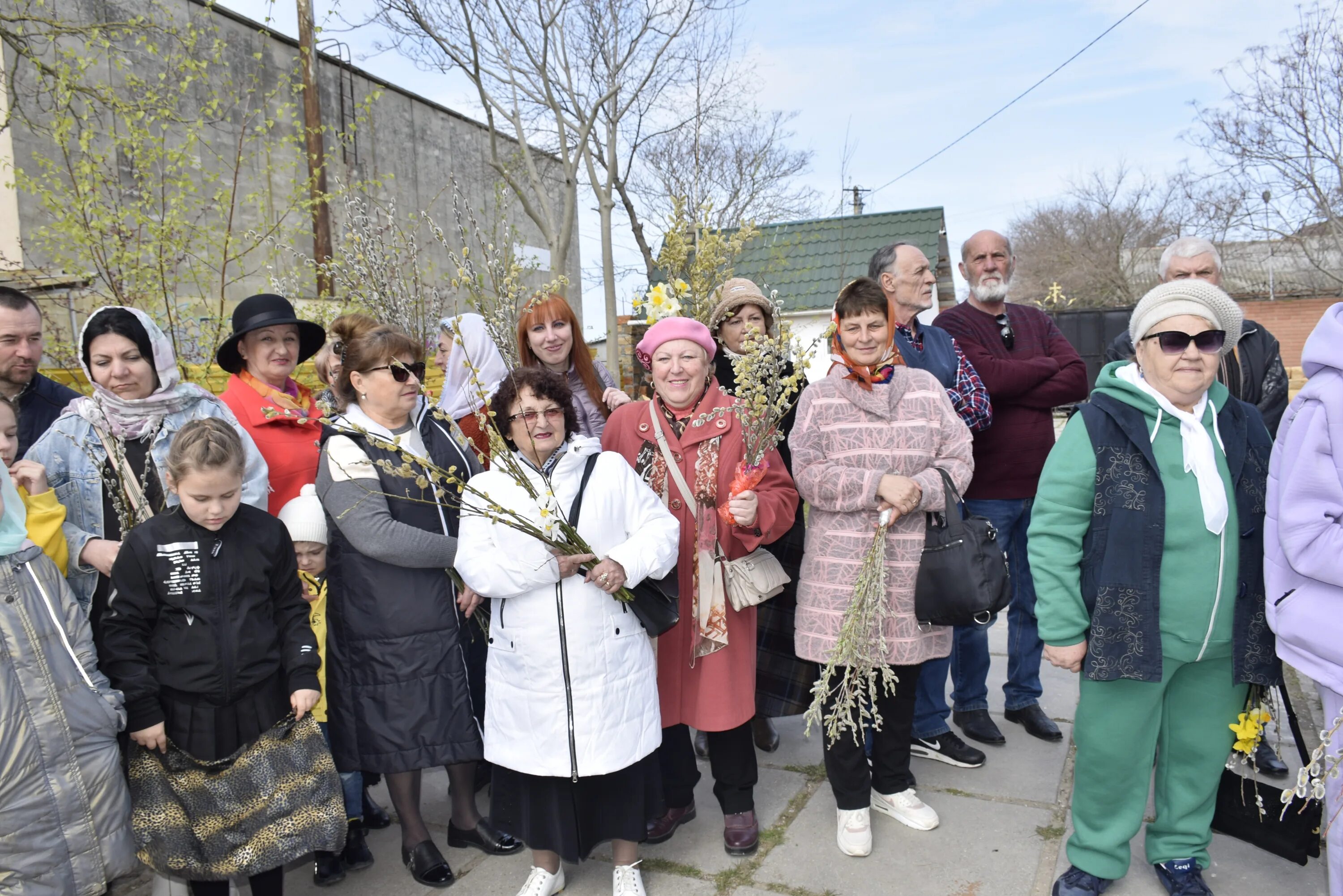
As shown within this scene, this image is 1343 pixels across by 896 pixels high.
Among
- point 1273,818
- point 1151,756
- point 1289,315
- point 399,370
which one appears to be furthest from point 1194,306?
point 1289,315

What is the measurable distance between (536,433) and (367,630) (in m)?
0.89

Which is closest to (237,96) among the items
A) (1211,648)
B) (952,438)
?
(952,438)

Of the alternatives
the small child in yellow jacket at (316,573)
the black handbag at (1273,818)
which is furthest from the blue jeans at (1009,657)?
the small child in yellow jacket at (316,573)

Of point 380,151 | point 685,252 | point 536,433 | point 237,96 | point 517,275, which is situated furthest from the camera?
point 380,151

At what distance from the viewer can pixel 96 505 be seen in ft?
9.37

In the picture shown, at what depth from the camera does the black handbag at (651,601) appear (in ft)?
9.40

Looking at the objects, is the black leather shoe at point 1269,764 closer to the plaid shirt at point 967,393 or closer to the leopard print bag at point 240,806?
the plaid shirt at point 967,393

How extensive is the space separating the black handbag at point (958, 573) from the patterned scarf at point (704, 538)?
672mm

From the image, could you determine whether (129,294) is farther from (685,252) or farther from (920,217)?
(920,217)

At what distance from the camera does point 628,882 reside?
9.62 ft

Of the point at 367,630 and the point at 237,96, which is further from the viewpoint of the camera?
the point at 237,96

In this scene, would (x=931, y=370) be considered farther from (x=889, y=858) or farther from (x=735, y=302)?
(x=889, y=858)

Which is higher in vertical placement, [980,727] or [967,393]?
[967,393]

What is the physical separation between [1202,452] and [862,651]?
118 cm
